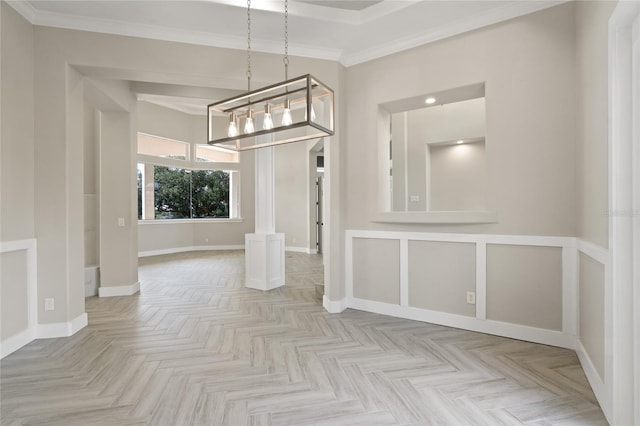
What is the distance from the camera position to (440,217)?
10.6ft

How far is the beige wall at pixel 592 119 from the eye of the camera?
76.8 inches

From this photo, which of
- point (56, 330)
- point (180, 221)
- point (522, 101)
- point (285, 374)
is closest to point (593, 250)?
point (522, 101)

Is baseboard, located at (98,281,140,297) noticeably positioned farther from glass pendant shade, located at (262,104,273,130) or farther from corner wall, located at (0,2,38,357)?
glass pendant shade, located at (262,104,273,130)

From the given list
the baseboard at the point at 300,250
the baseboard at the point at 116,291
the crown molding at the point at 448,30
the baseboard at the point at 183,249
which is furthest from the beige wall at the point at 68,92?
the baseboard at the point at 300,250

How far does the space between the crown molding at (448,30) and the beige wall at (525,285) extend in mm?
2105

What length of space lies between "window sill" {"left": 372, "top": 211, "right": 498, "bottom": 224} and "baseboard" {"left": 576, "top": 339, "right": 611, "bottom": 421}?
119cm

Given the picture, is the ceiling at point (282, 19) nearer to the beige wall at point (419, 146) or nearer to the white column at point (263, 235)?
the white column at point (263, 235)

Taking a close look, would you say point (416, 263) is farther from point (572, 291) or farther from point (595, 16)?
point (595, 16)

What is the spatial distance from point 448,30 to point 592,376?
3147 mm

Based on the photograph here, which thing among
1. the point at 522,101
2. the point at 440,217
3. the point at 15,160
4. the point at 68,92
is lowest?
the point at 440,217

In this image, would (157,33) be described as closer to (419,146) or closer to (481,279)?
(481,279)

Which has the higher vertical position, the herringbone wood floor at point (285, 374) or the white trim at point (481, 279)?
the white trim at point (481, 279)

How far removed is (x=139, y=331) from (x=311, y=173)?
20.5ft

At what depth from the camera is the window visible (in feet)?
26.5
